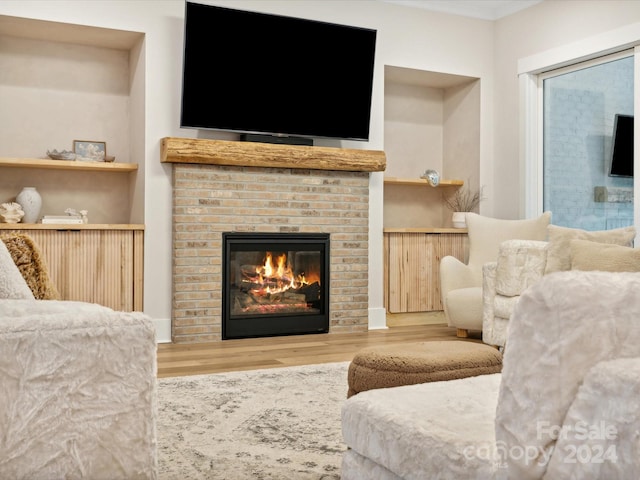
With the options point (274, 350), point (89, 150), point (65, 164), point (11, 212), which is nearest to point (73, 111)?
point (89, 150)

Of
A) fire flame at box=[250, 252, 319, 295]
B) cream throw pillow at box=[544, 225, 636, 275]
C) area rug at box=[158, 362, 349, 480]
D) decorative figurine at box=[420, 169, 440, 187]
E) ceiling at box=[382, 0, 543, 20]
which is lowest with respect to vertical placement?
area rug at box=[158, 362, 349, 480]

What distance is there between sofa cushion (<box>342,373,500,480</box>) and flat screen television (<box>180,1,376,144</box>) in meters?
3.61

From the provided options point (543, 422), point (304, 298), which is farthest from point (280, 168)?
point (543, 422)

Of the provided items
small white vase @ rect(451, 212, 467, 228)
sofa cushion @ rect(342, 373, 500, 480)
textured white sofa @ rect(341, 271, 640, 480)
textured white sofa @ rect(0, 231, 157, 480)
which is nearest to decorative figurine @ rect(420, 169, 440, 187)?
small white vase @ rect(451, 212, 467, 228)

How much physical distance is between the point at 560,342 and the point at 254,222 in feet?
13.5

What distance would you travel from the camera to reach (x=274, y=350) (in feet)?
14.6

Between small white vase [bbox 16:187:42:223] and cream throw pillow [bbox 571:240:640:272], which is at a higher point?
small white vase [bbox 16:187:42:223]

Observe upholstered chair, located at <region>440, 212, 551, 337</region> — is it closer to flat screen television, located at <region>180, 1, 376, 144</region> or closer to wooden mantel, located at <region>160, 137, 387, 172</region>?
wooden mantel, located at <region>160, 137, 387, 172</region>

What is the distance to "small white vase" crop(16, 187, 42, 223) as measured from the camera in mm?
4641

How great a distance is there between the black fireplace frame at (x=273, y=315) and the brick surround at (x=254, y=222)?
45 mm

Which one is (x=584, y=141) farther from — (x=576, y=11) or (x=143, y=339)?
(x=143, y=339)

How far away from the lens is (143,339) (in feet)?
4.97

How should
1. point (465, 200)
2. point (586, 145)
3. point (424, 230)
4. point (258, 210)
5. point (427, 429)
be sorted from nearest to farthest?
1. point (427, 429)
2. point (258, 210)
3. point (586, 145)
4. point (424, 230)
5. point (465, 200)

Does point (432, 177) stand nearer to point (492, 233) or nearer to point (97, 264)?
point (492, 233)
